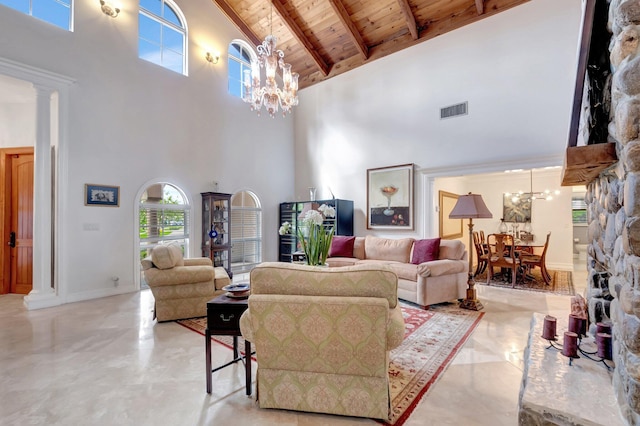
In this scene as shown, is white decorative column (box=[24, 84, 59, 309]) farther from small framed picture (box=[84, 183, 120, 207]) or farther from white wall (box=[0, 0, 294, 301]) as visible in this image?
small framed picture (box=[84, 183, 120, 207])

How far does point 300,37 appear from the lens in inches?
275

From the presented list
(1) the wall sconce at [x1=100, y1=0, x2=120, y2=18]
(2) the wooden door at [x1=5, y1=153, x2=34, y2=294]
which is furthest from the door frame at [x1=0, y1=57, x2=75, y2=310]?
(1) the wall sconce at [x1=100, y1=0, x2=120, y2=18]

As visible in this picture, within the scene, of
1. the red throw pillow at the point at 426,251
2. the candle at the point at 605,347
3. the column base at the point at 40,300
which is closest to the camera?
the candle at the point at 605,347

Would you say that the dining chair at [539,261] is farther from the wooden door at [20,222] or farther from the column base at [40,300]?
the wooden door at [20,222]

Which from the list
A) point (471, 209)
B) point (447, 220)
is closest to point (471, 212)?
point (471, 209)

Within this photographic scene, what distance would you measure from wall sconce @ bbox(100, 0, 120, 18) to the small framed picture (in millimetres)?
2885

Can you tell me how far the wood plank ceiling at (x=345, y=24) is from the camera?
5852 millimetres

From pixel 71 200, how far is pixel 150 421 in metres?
4.17

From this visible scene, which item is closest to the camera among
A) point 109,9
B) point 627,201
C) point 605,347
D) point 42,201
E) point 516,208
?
point 627,201

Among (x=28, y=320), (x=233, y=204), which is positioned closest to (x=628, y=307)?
(x=28, y=320)

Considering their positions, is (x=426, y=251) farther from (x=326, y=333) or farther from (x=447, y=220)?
(x=326, y=333)

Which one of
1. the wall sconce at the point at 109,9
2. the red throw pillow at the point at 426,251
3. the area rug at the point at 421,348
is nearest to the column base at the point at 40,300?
the area rug at the point at 421,348

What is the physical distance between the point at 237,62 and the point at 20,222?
5.29 m

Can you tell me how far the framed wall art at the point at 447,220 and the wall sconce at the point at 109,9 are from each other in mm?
6908
